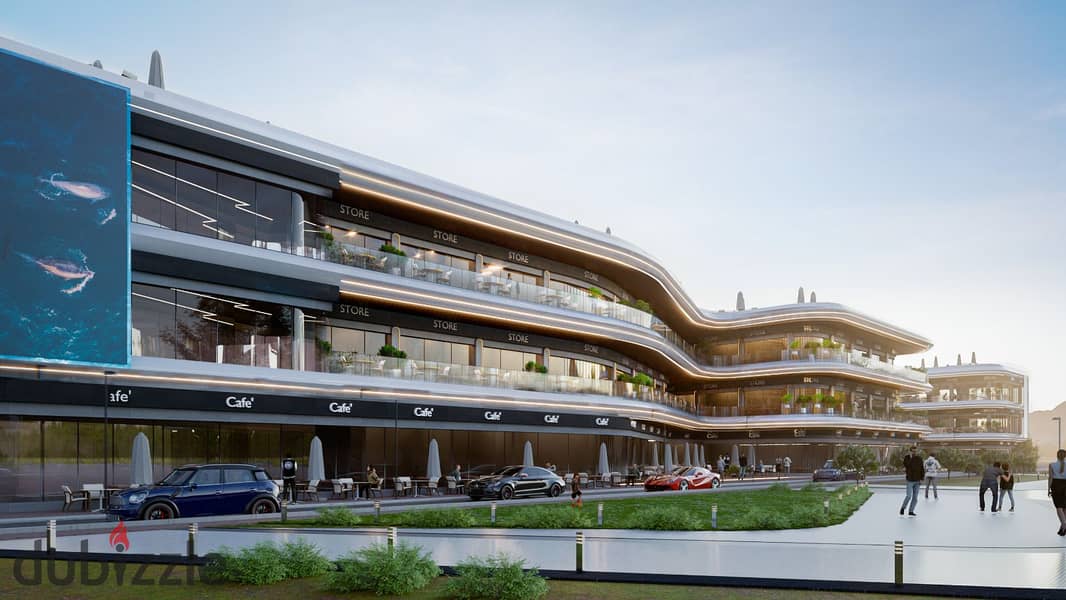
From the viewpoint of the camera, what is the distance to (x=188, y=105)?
3388cm

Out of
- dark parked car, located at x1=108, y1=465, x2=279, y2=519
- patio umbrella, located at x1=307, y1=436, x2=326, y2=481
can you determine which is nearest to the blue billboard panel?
dark parked car, located at x1=108, y1=465, x2=279, y2=519

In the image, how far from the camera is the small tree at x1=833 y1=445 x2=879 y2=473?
65600mm

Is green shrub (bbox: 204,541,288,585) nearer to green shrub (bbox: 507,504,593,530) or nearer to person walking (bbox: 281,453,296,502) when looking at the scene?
green shrub (bbox: 507,504,593,530)

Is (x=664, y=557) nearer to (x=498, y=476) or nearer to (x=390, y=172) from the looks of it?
(x=498, y=476)

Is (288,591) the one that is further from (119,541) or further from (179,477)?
(179,477)

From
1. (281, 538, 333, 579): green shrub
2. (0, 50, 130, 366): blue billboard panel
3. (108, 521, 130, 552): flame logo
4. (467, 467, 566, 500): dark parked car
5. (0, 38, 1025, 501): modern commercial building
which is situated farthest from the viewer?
(467, 467, 566, 500): dark parked car

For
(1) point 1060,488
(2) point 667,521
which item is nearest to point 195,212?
(2) point 667,521

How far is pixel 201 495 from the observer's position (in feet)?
87.6

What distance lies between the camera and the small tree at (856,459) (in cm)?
6560

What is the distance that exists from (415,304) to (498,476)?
865cm

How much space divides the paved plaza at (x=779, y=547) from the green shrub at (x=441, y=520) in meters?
1.23

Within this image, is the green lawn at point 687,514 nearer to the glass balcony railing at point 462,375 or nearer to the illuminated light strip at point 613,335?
the glass balcony railing at point 462,375

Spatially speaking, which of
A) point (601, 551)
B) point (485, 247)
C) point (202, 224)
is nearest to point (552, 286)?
point (485, 247)

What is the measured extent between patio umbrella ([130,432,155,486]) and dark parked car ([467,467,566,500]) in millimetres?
12386
